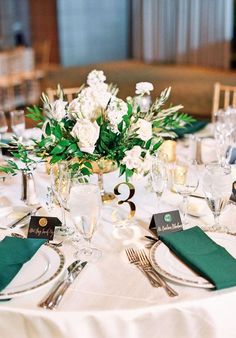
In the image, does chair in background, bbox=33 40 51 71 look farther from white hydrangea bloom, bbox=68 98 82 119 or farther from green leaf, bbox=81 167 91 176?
green leaf, bbox=81 167 91 176

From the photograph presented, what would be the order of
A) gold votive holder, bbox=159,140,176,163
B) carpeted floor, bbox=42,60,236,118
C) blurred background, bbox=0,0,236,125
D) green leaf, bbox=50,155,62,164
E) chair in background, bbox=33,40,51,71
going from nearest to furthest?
green leaf, bbox=50,155,62,164, gold votive holder, bbox=159,140,176,163, carpeted floor, bbox=42,60,236,118, blurred background, bbox=0,0,236,125, chair in background, bbox=33,40,51,71

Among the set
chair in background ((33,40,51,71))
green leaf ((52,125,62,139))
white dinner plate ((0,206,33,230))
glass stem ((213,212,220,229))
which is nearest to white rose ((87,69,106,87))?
green leaf ((52,125,62,139))

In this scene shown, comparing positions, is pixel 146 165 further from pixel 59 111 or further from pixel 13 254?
pixel 13 254

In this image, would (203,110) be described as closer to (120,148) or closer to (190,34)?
(190,34)

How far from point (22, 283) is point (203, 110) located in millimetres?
4141

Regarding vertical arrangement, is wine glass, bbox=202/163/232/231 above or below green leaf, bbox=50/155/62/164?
below

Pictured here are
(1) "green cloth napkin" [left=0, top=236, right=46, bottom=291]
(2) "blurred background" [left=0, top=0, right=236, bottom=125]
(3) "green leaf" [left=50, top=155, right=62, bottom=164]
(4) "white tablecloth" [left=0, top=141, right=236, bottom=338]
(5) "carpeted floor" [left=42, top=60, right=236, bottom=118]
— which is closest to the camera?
(4) "white tablecloth" [left=0, top=141, right=236, bottom=338]

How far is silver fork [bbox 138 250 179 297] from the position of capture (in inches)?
44.6

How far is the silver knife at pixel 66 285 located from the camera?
3.59 ft

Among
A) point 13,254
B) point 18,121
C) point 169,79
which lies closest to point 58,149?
point 13,254

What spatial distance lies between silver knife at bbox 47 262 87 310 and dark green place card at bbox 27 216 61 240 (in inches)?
8.1

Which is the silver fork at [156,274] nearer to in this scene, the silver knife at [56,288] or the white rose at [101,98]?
the silver knife at [56,288]

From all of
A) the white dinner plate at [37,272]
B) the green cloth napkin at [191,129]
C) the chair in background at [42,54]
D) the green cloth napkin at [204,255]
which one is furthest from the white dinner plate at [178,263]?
the chair in background at [42,54]

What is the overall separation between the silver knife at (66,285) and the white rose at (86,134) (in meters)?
0.37
